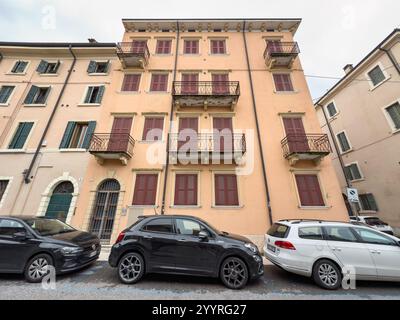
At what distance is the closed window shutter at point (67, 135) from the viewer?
34.1ft

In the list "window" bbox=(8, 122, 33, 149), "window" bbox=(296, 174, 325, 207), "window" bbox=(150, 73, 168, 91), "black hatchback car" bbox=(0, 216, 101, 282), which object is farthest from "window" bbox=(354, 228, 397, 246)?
"window" bbox=(8, 122, 33, 149)

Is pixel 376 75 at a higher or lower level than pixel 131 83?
higher

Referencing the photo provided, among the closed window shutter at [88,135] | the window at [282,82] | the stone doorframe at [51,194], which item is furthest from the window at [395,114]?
the stone doorframe at [51,194]

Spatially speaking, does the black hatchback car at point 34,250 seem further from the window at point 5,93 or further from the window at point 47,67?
the window at point 47,67

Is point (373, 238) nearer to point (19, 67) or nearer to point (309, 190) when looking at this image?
point (309, 190)

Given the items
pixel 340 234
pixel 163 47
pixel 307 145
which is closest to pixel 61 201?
pixel 340 234

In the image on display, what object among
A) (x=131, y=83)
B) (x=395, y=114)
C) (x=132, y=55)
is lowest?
(x=395, y=114)

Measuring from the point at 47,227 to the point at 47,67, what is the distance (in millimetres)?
13587

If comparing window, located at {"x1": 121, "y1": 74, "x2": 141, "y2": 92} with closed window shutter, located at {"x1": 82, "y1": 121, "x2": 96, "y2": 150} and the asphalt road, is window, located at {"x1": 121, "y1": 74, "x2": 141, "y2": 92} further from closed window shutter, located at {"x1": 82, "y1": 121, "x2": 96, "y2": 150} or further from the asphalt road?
the asphalt road

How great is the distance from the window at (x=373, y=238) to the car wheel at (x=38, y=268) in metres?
8.84

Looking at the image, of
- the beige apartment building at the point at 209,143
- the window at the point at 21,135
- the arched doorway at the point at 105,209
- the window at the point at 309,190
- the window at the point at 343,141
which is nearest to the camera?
the arched doorway at the point at 105,209

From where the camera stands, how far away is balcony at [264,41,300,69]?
39.2ft

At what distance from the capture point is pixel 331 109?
18.9 meters

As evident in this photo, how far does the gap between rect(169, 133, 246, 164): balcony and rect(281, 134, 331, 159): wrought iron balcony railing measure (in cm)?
246
